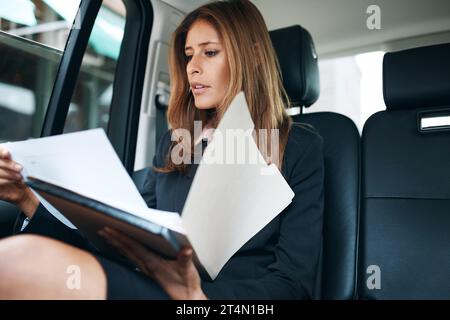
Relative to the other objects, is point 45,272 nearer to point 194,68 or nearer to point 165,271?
point 165,271

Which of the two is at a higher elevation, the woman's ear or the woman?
the woman's ear

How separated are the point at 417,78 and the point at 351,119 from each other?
0.72 ft

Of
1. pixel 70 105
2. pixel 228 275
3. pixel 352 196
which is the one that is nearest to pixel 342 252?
pixel 352 196

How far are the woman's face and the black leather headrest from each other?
1.74 ft

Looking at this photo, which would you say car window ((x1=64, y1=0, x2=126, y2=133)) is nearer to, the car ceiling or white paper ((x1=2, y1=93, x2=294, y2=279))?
the car ceiling

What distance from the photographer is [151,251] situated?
2.25ft

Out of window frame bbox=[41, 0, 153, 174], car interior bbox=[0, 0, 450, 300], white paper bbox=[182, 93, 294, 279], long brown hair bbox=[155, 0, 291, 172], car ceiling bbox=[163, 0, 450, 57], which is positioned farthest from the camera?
window frame bbox=[41, 0, 153, 174]

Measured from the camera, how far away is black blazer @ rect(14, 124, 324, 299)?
0.89 meters

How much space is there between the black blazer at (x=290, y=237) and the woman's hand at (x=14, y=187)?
0.04m

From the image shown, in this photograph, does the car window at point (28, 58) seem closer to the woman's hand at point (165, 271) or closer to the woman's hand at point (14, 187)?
the woman's hand at point (14, 187)

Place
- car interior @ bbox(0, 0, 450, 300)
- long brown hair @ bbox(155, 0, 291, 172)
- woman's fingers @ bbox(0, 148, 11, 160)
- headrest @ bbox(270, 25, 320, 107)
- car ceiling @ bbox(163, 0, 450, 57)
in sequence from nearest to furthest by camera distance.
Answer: woman's fingers @ bbox(0, 148, 11, 160) < long brown hair @ bbox(155, 0, 291, 172) < car interior @ bbox(0, 0, 450, 300) < headrest @ bbox(270, 25, 320, 107) < car ceiling @ bbox(163, 0, 450, 57)

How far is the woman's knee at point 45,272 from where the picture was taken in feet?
2.03

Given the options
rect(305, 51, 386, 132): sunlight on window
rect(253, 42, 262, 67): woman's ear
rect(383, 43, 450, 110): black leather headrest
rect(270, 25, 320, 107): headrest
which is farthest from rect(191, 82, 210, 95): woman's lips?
rect(305, 51, 386, 132): sunlight on window

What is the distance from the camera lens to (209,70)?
111 centimetres
